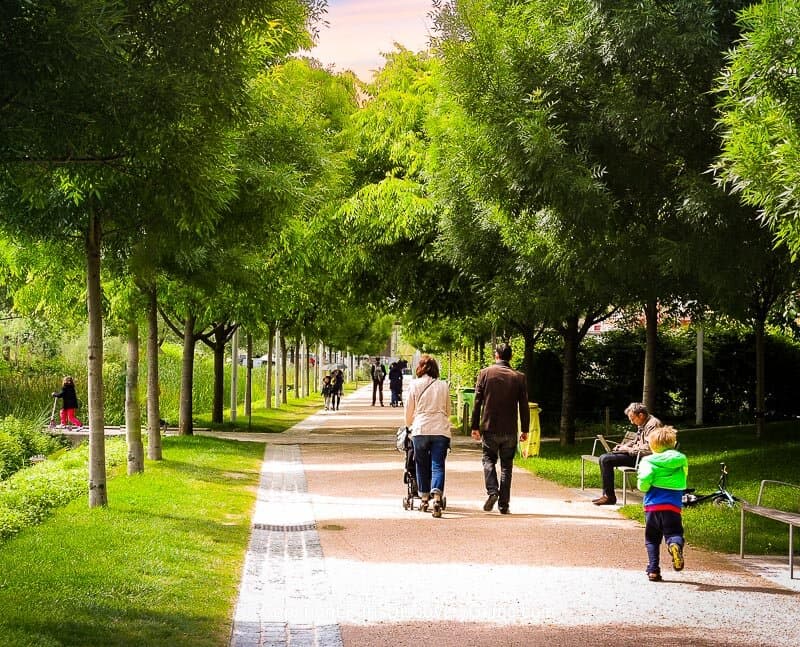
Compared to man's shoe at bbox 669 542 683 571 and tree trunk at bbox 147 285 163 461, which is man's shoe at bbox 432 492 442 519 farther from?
tree trunk at bbox 147 285 163 461

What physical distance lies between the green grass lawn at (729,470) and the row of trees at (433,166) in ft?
6.23

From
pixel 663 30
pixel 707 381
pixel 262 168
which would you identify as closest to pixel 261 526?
pixel 262 168

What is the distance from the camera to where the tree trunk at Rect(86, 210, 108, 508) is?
1222 centimetres

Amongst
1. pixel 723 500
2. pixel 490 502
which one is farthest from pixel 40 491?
pixel 723 500

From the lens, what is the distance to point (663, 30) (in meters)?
12.4

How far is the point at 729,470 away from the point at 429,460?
238 inches

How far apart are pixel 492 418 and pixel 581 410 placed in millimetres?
17246

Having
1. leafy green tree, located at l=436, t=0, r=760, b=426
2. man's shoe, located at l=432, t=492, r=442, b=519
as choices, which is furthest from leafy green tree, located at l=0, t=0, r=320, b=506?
leafy green tree, located at l=436, t=0, r=760, b=426

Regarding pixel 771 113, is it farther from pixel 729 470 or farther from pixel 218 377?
pixel 218 377

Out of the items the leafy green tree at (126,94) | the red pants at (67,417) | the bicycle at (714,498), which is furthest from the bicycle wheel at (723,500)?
the red pants at (67,417)

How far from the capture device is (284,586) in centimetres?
870

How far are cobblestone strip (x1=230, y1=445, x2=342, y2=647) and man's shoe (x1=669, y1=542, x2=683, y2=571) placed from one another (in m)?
2.66

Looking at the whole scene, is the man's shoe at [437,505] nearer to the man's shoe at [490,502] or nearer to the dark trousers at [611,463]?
the man's shoe at [490,502]

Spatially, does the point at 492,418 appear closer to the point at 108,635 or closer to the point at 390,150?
the point at 108,635
